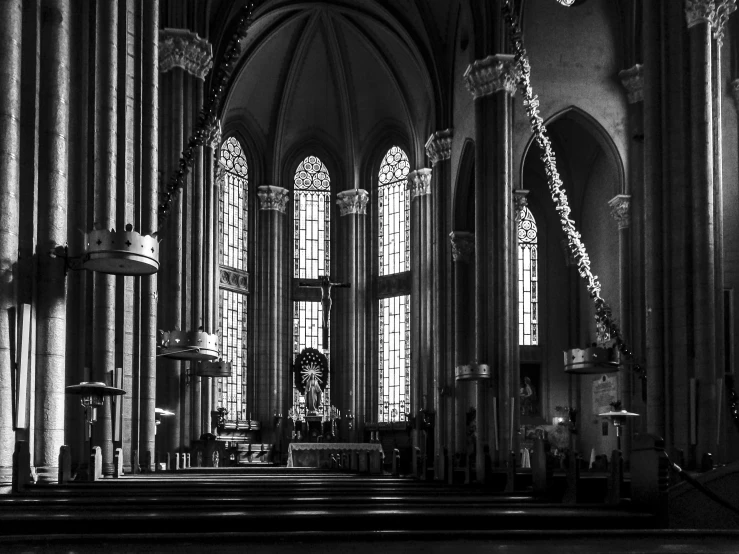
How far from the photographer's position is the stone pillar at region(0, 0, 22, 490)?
10.4 meters

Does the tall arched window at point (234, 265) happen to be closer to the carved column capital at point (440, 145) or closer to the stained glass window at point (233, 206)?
the stained glass window at point (233, 206)

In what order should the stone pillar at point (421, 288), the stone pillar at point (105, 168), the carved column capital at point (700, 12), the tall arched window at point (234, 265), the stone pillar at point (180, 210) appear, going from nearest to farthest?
1. the stone pillar at point (105, 168)
2. the carved column capital at point (700, 12)
3. the stone pillar at point (180, 210)
4. the stone pillar at point (421, 288)
5. the tall arched window at point (234, 265)

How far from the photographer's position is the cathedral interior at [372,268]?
1063cm

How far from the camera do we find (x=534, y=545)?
17.4 ft

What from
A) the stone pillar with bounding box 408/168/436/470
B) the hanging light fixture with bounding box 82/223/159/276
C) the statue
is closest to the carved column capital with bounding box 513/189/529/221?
the stone pillar with bounding box 408/168/436/470

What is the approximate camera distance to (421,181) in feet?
130

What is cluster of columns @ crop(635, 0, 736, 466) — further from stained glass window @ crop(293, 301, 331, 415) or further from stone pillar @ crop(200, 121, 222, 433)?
stained glass window @ crop(293, 301, 331, 415)

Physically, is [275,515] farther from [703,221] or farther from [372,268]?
[372,268]

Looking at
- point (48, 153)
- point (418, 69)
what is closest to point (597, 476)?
point (48, 153)

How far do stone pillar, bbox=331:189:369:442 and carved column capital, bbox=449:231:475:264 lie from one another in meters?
7.42

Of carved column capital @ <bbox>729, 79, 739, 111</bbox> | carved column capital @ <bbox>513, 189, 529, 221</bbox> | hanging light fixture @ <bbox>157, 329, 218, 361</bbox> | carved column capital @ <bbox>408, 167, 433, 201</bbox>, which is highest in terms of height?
carved column capital @ <bbox>408, 167, 433, 201</bbox>

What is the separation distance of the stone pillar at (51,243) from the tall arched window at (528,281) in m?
26.5

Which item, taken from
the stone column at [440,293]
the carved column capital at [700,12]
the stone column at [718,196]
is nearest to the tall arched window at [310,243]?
the stone column at [440,293]

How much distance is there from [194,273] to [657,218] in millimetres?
13626
